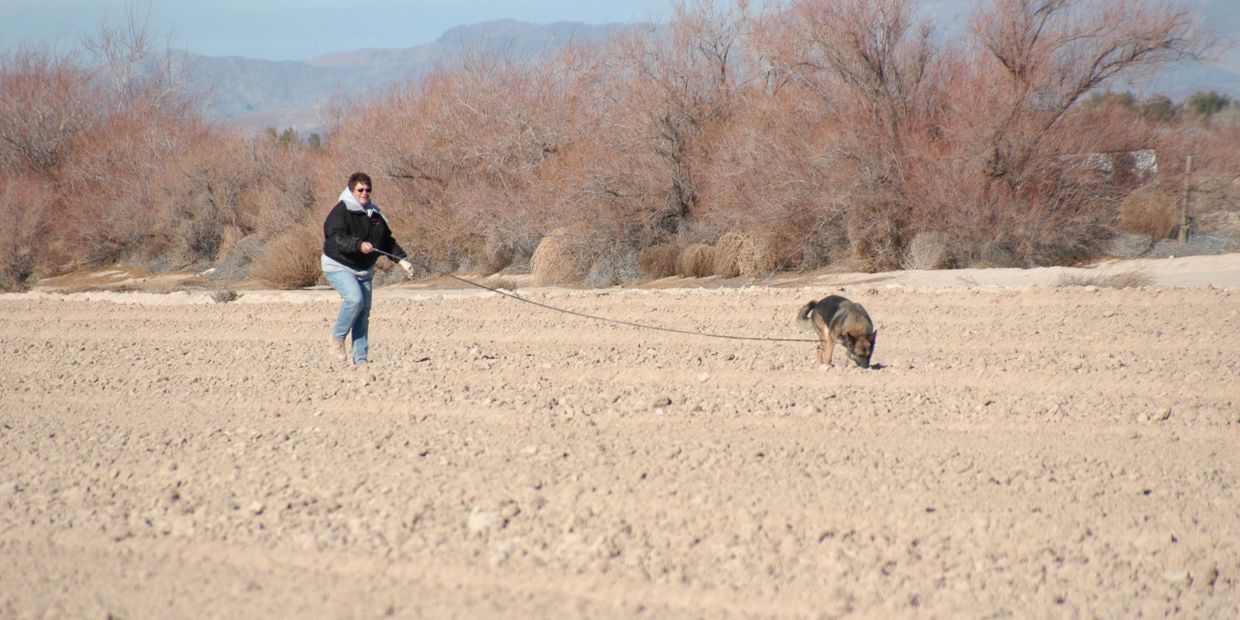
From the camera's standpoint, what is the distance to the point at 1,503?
6098mm

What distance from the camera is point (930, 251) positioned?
819 inches

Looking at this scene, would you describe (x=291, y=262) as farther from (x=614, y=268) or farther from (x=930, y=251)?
(x=930, y=251)

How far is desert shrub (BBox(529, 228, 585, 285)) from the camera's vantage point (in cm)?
2403

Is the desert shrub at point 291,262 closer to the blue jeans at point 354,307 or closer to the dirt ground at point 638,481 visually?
the dirt ground at point 638,481

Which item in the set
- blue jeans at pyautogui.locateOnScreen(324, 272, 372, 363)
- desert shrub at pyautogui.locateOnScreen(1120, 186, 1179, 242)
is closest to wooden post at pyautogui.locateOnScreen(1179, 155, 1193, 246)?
desert shrub at pyautogui.locateOnScreen(1120, 186, 1179, 242)

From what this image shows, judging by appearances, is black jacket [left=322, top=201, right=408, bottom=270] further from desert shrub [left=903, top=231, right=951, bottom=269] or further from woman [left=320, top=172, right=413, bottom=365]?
desert shrub [left=903, top=231, right=951, bottom=269]

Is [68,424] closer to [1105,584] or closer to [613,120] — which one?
[1105,584]

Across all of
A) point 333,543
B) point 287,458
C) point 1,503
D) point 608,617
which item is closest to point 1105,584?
point 608,617

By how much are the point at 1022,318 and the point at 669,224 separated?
40.8 feet

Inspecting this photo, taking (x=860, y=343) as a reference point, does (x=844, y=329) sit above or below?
above

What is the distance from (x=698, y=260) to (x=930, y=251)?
457 cm

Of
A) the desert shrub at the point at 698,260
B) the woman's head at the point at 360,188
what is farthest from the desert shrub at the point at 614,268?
the woman's head at the point at 360,188

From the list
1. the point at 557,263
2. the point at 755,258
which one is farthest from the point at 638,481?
the point at 557,263

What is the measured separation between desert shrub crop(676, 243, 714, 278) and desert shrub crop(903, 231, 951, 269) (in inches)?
157
